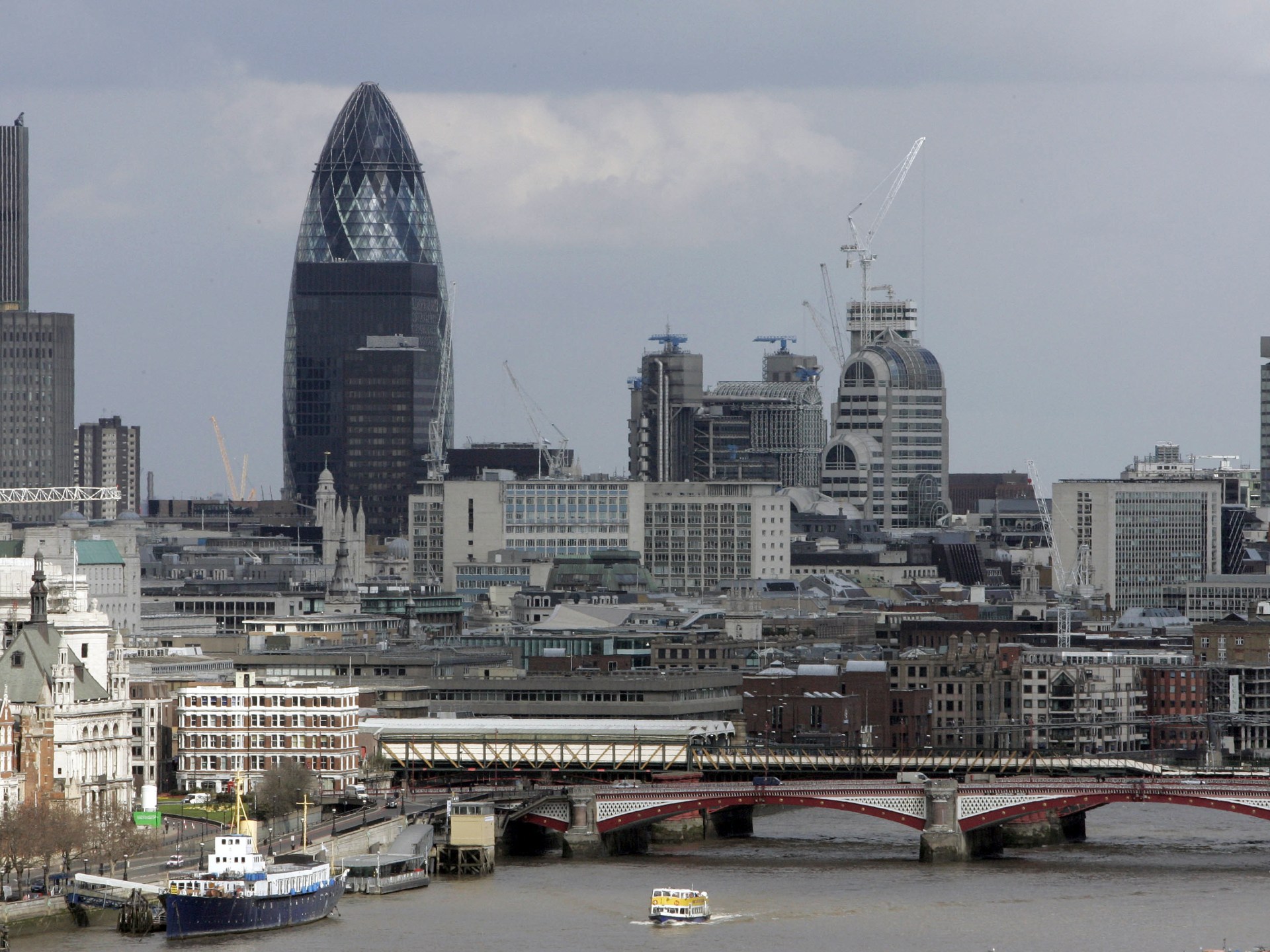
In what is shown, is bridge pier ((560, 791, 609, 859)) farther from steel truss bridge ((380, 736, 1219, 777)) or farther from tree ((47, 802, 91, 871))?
tree ((47, 802, 91, 871))

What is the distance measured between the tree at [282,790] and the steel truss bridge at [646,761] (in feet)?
38.1

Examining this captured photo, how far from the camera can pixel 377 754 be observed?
14475cm

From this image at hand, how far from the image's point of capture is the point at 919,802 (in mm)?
128875

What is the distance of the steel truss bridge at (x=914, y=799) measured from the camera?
127562mm

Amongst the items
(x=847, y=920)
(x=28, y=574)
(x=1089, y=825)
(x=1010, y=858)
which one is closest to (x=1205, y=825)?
(x=1089, y=825)

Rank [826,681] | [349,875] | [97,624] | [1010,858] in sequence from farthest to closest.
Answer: [826,681], [97,624], [1010,858], [349,875]

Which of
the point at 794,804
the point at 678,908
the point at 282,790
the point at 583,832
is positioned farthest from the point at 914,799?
the point at 678,908

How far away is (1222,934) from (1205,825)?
1468 inches

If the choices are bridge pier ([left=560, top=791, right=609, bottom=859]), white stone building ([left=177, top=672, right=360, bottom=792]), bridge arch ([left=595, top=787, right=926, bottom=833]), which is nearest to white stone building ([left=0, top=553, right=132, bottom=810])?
white stone building ([left=177, top=672, right=360, bottom=792])

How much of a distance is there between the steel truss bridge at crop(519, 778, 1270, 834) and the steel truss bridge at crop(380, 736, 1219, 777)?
14.2m

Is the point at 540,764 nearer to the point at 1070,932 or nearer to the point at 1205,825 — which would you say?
the point at 1205,825

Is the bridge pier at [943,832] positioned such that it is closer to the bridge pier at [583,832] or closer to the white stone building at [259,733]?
the bridge pier at [583,832]

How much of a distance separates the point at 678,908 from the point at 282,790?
26101 millimetres

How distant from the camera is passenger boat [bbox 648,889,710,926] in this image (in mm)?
107875
